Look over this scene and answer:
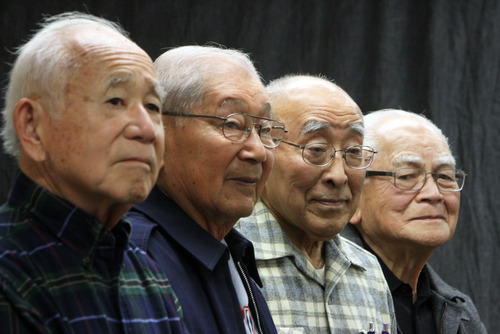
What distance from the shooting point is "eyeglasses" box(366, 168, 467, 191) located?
10.2ft

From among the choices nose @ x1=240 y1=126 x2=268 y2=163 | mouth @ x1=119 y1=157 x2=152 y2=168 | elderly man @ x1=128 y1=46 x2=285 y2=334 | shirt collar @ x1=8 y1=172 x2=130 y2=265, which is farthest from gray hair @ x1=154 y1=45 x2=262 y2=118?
shirt collar @ x1=8 y1=172 x2=130 y2=265

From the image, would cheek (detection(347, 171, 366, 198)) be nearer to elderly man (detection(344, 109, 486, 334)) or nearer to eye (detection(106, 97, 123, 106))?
elderly man (detection(344, 109, 486, 334))

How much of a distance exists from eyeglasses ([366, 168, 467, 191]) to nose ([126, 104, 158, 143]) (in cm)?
170

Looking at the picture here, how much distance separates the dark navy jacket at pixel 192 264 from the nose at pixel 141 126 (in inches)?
14.2

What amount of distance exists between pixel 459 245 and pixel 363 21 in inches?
45.9

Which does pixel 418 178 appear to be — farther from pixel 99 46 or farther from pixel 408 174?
pixel 99 46

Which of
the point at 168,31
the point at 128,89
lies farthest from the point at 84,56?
the point at 168,31

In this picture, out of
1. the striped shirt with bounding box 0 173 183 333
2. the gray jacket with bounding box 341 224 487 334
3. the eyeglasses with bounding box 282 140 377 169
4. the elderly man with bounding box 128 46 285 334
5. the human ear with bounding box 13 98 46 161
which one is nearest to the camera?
the striped shirt with bounding box 0 173 183 333

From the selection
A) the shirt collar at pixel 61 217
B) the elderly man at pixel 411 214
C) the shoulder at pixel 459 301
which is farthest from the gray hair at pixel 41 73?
the shoulder at pixel 459 301

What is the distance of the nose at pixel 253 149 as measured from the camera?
208cm

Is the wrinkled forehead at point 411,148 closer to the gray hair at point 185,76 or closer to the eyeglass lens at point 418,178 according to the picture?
the eyeglass lens at point 418,178

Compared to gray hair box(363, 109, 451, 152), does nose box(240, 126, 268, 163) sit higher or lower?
higher

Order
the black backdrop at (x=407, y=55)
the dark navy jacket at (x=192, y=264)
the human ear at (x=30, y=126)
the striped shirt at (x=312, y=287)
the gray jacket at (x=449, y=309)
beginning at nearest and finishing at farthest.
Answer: the human ear at (x=30, y=126)
the dark navy jacket at (x=192, y=264)
the striped shirt at (x=312, y=287)
the gray jacket at (x=449, y=309)
the black backdrop at (x=407, y=55)

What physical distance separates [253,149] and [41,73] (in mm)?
711
